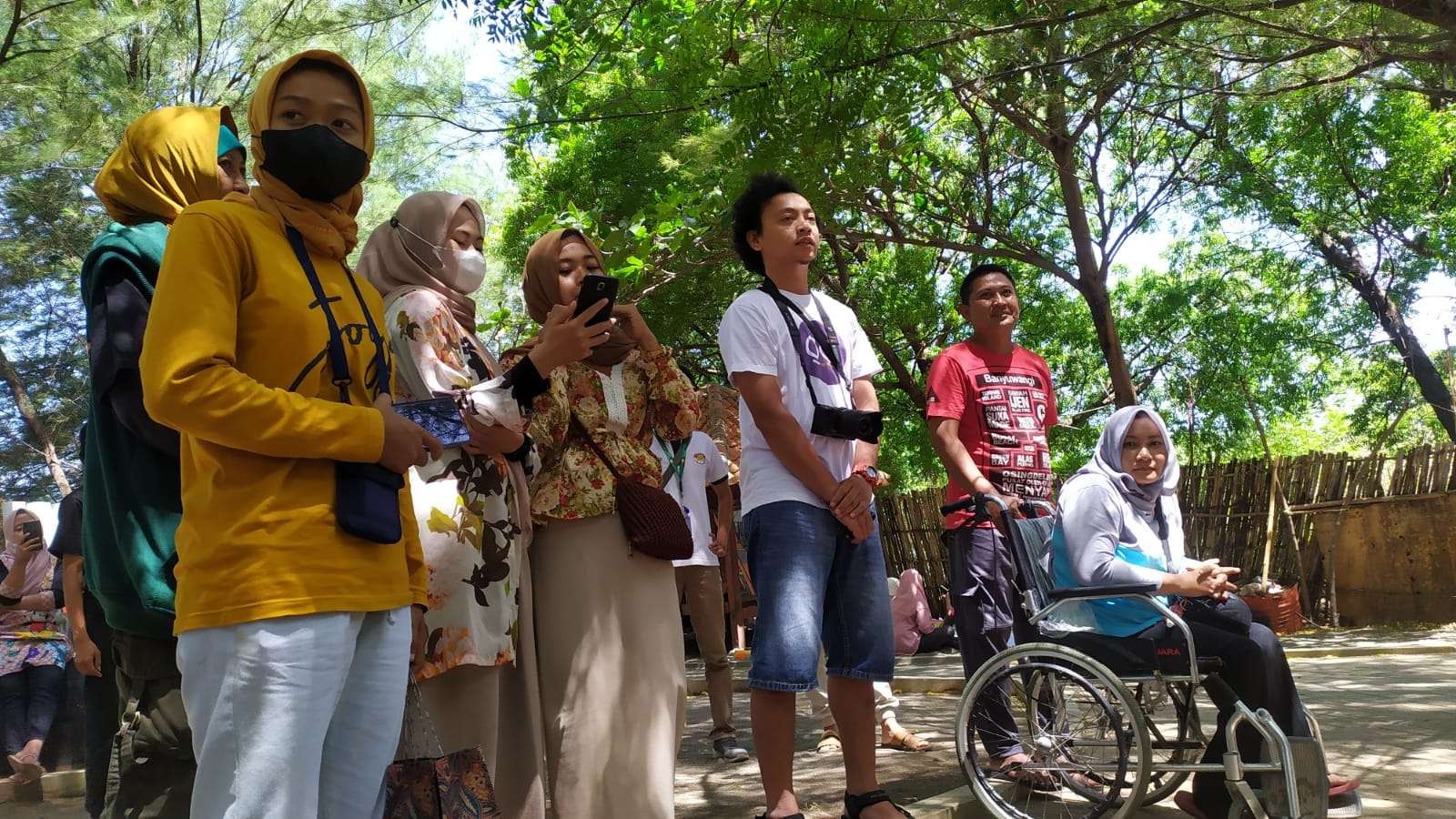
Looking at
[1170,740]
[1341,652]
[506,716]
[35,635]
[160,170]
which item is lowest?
[1341,652]

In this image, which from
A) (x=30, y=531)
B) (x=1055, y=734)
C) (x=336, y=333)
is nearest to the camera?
(x=336, y=333)

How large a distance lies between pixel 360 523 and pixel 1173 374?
20312 millimetres

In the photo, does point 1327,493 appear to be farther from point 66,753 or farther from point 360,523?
point 360,523

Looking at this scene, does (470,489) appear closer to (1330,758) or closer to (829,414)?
(829,414)

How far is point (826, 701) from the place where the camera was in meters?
6.11

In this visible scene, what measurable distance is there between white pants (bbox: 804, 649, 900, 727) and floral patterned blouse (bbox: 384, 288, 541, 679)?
2603 mm

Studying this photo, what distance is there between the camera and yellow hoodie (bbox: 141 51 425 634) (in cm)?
208

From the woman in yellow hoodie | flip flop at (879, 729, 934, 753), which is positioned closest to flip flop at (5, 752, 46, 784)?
flip flop at (879, 729, 934, 753)

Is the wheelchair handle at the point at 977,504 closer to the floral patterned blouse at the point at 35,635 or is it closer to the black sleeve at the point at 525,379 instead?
the black sleeve at the point at 525,379

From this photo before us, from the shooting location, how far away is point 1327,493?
45.2 feet

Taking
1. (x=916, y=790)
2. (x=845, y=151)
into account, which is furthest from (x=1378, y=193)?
(x=916, y=790)

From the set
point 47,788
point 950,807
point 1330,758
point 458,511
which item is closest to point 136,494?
point 458,511

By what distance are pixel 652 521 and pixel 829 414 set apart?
843mm

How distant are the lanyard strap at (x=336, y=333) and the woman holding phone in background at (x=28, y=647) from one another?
18.6 feet
